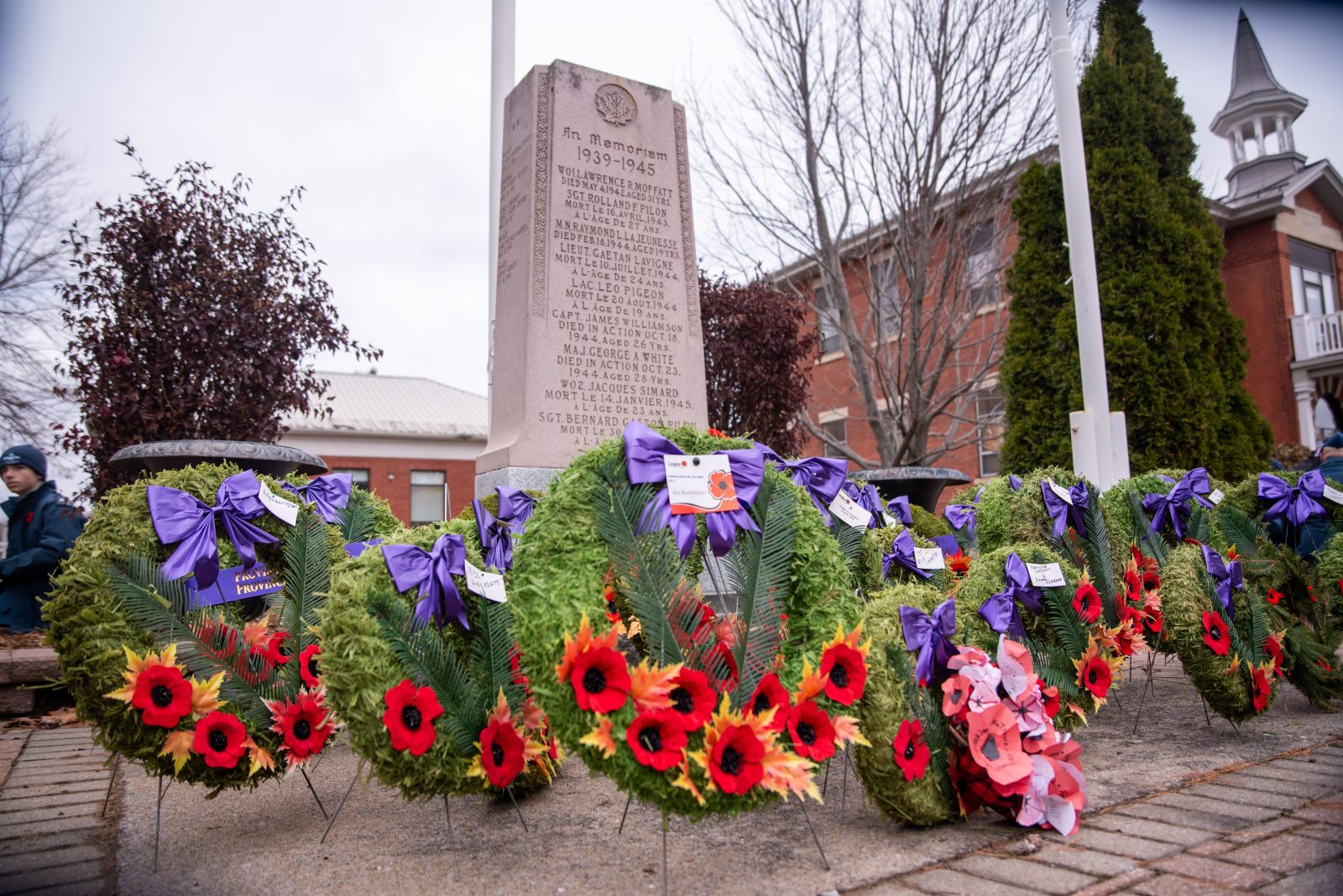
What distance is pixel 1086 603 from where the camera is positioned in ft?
11.8

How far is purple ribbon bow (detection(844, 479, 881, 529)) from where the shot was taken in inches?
162

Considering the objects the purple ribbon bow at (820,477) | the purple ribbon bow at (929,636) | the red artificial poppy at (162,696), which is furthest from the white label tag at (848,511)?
the red artificial poppy at (162,696)

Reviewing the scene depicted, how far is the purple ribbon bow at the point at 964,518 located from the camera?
5523 millimetres

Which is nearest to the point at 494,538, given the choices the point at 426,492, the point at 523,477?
the point at 523,477

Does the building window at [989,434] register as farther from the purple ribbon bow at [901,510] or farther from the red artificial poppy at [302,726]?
the red artificial poppy at [302,726]

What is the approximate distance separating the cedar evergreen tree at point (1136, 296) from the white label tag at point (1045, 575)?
919 cm

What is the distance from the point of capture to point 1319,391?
60.4 feet

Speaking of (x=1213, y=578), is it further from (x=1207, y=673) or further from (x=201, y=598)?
(x=201, y=598)

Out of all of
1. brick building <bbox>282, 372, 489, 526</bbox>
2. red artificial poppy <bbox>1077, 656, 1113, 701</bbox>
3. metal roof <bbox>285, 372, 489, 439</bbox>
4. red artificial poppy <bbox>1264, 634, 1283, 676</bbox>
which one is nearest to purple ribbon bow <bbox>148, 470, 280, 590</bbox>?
red artificial poppy <bbox>1077, 656, 1113, 701</bbox>

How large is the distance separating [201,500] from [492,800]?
1.46 m

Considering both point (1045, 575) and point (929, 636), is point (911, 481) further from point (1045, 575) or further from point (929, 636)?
point (929, 636)

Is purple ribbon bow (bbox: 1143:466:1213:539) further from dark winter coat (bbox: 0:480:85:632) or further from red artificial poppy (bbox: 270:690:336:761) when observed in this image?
dark winter coat (bbox: 0:480:85:632)

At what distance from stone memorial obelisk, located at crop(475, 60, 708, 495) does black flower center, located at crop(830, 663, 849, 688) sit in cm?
445

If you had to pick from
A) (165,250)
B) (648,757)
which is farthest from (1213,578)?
(165,250)
